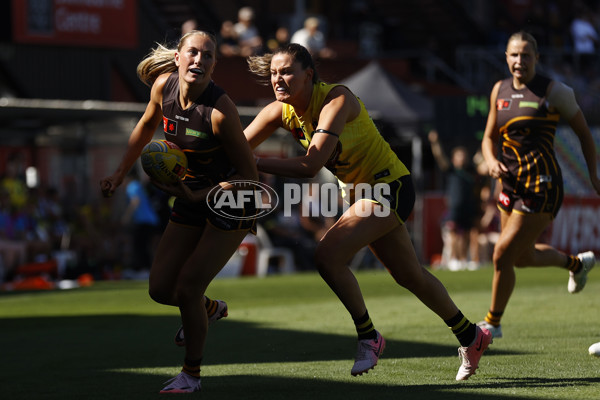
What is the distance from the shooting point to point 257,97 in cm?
2498

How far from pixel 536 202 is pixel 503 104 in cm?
84

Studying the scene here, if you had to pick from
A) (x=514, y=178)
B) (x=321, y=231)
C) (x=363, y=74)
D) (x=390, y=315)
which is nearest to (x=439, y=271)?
(x=321, y=231)

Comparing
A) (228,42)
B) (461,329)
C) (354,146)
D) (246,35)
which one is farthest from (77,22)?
(461,329)

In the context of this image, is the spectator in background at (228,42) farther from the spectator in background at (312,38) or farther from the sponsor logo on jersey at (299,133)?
the sponsor logo on jersey at (299,133)

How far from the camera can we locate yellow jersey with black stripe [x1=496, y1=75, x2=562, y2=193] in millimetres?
8820

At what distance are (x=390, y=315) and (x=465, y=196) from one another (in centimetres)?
831

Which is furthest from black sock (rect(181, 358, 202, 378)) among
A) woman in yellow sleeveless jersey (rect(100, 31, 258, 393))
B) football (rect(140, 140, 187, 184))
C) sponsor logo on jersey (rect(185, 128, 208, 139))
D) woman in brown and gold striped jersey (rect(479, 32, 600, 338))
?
woman in brown and gold striped jersey (rect(479, 32, 600, 338))

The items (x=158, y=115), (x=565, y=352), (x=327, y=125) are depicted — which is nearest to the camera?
(x=327, y=125)

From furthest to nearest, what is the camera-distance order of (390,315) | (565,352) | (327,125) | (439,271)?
(439,271), (390,315), (565,352), (327,125)

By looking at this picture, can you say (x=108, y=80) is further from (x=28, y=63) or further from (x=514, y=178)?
(x=514, y=178)

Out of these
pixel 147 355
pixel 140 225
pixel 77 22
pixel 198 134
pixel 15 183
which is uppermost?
pixel 77 22

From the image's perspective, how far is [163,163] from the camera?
654cm

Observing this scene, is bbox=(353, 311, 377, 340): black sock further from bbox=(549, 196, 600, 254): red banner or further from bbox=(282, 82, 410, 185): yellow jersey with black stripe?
bbox=(549, 196, 600, 254): red banner

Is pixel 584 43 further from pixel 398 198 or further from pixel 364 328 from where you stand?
pixel 364 328
